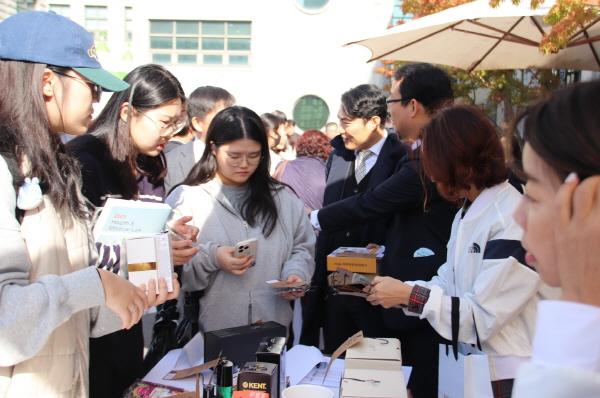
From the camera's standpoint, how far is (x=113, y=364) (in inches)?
78.0

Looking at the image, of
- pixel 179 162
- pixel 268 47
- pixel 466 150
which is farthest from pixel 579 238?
pixel 268 47

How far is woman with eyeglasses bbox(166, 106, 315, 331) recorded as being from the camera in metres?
2.59

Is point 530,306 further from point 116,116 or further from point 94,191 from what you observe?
point 116,116

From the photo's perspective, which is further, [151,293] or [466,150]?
[466,150]

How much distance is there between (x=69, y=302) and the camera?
139 cm

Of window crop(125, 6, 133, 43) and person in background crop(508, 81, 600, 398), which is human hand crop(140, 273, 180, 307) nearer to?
person in background crop(508, 81, 600, 398)

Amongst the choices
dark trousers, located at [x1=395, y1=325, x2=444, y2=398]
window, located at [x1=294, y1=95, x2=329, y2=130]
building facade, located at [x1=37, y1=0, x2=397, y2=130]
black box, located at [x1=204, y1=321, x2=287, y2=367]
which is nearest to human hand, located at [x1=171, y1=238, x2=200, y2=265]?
black box, located at [x1=204, y1=321, x2=287, y2=367]

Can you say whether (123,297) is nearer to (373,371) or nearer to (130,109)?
(373,371)

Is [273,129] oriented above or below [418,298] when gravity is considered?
above

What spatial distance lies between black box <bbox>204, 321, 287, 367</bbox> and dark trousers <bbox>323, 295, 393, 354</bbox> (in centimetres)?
127

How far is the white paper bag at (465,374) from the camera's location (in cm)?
173

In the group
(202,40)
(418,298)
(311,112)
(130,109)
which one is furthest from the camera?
(202,40)

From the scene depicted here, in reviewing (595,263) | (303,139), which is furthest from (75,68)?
(303,139)

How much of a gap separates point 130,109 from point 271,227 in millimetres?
866
